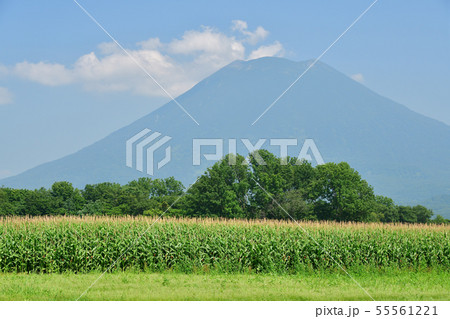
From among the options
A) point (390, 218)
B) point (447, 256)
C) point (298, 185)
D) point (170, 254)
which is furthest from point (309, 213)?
point (170, 254)

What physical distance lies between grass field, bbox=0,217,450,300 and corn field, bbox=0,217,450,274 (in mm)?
31

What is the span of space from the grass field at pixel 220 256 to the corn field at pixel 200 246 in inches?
1.2

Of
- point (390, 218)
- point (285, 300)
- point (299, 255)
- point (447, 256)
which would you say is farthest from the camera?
point (390, 218)

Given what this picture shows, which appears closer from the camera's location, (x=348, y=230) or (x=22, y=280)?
(x=22, y=280)

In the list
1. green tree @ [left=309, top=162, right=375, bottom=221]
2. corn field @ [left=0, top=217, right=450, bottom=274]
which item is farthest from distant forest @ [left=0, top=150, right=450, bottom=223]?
corn field @ [left=0, top=217, right=450, bottom=274]

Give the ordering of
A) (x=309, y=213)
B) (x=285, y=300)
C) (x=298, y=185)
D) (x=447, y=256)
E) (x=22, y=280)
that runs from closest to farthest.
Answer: (x=285, y=300) < (x=22, y=280) < (x=447, y=256) < (x=309, y=213) < (x=298, y=185)

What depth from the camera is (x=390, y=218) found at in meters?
56.0

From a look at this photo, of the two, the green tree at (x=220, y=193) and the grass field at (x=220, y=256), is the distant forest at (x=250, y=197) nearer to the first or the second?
the green tree at (x=220, y=193)

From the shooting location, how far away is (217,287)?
10969 millimetres

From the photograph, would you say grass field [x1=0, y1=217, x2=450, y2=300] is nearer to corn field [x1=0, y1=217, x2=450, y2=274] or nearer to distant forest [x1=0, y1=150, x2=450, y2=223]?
corn field [x1=0, y1=217, x2=450, y2=274]

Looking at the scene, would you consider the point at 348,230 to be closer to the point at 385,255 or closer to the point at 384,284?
the point at 385,255

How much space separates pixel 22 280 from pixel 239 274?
5767 millimetres

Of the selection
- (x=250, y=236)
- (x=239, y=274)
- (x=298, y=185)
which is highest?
(x=298, y=185)

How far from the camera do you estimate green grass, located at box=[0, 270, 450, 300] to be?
9875mm
